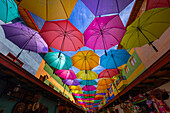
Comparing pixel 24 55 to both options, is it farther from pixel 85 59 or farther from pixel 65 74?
pixel 85 59

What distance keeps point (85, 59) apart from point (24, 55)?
4835 millimetres

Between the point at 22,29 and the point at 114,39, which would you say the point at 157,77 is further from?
the point at 22,29

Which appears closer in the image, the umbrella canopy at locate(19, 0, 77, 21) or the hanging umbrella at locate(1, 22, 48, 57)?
the umbrella canopy at locate(19, 0, 77, 21)

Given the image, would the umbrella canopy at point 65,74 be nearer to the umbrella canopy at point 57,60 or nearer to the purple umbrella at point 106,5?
the umbrella canopy at point 57,60

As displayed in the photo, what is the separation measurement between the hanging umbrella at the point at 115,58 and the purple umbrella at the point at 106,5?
3852 millimetres

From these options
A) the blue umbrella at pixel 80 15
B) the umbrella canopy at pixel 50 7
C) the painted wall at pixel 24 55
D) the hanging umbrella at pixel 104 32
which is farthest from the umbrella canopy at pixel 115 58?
the painted wall at pixel 24 55

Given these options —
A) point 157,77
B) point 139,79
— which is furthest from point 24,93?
point 157,77

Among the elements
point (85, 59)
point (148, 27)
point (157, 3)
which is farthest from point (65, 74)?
point (157, 3)

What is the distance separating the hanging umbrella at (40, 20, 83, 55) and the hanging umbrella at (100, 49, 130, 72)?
3.13 metres

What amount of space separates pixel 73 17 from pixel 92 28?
1.78 m

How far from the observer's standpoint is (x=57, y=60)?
22.3 ft

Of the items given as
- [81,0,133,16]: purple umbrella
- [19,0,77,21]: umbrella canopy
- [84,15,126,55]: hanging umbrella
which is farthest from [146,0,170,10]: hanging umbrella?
[19,0,77,21]: umbrella canopy

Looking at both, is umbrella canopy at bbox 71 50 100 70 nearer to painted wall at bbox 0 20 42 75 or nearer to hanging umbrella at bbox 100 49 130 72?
hanging umbrella at bbox 100 49 130 72

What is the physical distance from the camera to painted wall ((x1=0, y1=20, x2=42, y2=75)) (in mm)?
3879
